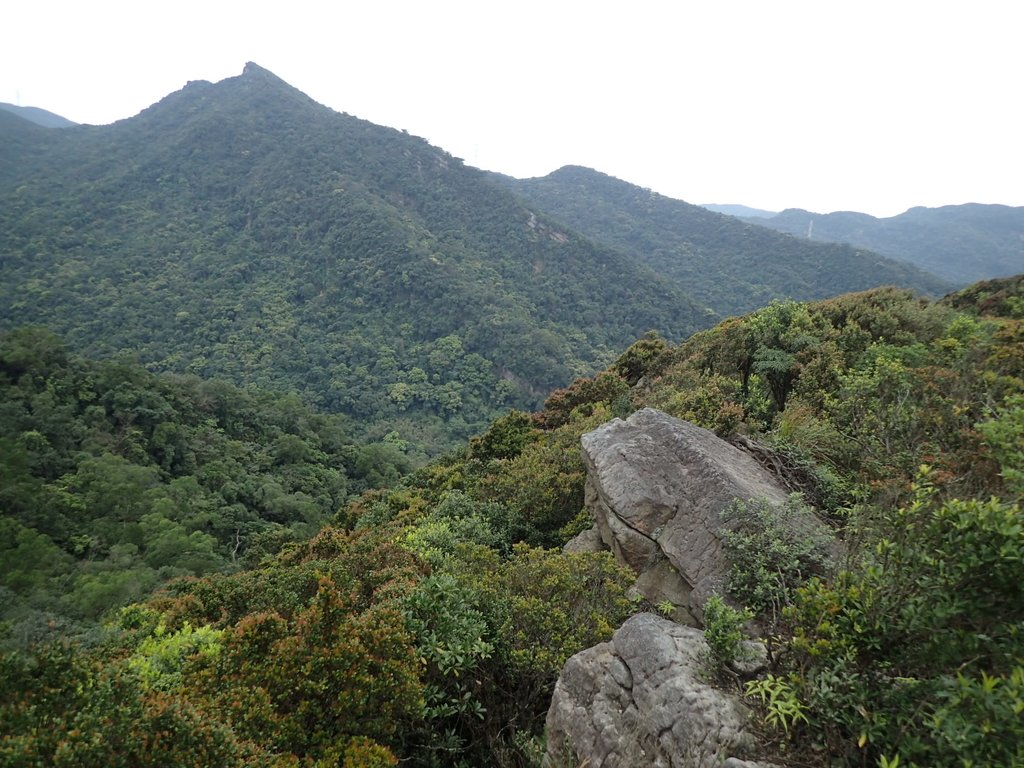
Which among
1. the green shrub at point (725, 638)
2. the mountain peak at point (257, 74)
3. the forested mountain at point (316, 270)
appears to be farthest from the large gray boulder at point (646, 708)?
the mountain peak at point (257, 74)

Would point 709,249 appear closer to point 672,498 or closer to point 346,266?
point 346,266

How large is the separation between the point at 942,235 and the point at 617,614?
19397cm

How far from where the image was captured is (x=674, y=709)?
3400 millimetres

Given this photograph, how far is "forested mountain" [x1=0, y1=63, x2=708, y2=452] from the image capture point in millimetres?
74000

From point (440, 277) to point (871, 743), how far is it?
92.8m

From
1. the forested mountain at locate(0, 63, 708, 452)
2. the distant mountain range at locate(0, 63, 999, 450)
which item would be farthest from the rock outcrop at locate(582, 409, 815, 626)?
the distant mountain range at locate(0, 63, 999, 450)

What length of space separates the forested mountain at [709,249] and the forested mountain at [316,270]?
67.4 ft

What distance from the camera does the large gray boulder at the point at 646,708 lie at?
3186mm

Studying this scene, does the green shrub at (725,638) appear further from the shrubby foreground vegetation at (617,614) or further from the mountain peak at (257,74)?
the mountain peak at (257,74)

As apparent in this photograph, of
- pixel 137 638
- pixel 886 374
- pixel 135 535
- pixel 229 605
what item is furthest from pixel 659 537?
pixel 135 535

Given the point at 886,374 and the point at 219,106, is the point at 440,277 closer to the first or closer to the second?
the point at 886,374

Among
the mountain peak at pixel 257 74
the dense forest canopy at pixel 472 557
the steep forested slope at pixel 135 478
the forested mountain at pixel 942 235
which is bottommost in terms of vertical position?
the steep forested slope at pixel 135 478

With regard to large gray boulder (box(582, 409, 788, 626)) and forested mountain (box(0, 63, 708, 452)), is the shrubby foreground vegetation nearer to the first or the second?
large gray boulder (box(582, 409, 788, 626))

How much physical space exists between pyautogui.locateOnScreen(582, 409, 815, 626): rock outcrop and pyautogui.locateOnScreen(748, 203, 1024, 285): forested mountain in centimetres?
13400
